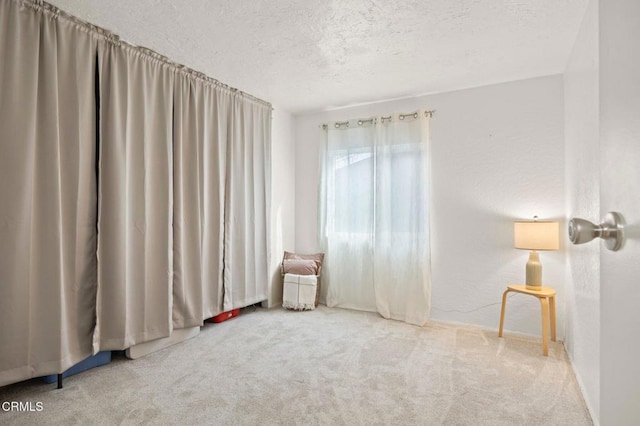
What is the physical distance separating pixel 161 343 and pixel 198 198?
4.22ft

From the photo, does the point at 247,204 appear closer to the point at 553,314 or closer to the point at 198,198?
the point at 198,198

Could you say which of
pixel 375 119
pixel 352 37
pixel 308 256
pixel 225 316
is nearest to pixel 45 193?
pixel 225 316

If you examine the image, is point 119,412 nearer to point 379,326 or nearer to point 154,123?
point 154,123

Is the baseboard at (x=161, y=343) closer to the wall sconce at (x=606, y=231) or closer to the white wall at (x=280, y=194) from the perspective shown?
the white wall at (x=280, y=194)

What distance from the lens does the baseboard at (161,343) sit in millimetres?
2617

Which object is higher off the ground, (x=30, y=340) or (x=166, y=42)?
(x=166, y=42)

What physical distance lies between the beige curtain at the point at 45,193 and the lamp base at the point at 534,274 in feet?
11.5

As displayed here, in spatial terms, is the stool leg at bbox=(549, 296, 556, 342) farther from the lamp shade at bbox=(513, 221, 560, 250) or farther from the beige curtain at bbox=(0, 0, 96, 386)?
the beige curtain at bbox=(0, 0, 96, 386)

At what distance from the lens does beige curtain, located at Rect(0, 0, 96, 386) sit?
1934 mm

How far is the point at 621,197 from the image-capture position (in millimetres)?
564

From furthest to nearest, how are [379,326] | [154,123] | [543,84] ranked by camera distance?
[379,326]
[543,84]
[154,123]

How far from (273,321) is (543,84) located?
11.8 feet

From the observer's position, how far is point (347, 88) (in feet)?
11.9

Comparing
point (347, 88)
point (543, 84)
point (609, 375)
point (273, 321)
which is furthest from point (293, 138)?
point (609, 375)
